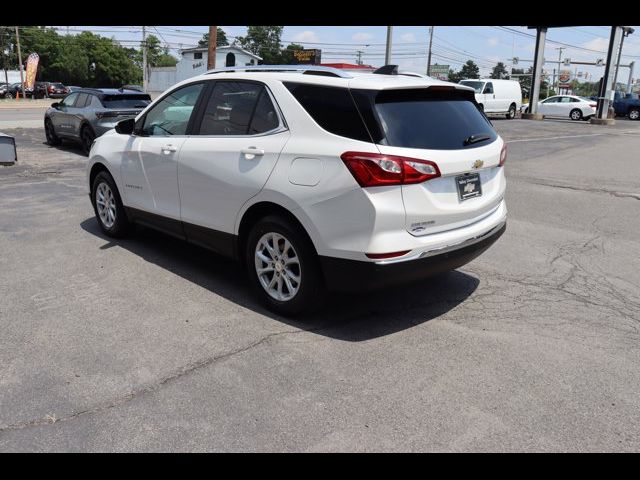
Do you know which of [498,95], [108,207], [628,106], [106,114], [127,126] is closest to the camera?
[127,126]

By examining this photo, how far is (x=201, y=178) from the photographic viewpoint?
471 cm

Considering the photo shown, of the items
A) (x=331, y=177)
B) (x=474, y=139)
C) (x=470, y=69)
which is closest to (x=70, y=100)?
(x=331, y=177)

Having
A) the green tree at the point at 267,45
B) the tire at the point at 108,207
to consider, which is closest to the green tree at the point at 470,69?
the green tree at the point at 267,45

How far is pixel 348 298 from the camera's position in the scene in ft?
15.5

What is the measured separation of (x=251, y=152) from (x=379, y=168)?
114cm

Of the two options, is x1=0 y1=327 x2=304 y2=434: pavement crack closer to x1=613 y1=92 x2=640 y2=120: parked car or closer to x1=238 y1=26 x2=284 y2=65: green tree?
x1=613 y1=92 x2=640 y2=120: parked car

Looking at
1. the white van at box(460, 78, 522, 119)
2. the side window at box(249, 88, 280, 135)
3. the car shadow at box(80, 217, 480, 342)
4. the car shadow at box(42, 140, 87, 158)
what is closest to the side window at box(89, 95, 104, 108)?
the car shadow at box(42, 140, 87, 158)

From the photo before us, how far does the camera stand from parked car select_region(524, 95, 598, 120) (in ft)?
110

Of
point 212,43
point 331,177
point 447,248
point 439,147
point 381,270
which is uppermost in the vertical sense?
point 212,43

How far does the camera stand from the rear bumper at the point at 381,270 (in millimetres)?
3703

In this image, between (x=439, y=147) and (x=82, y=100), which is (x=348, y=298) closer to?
(x=439, y=147)

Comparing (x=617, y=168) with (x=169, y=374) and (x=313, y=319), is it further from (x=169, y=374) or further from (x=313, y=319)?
(x=169, y=374)

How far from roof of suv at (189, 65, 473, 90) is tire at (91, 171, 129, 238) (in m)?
2.15

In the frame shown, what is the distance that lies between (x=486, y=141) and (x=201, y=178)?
7.55ft
